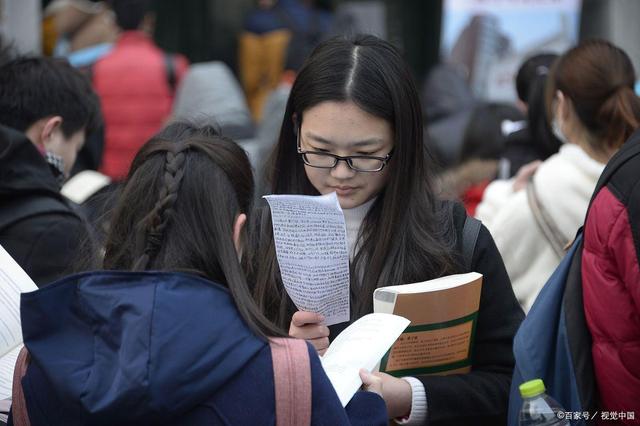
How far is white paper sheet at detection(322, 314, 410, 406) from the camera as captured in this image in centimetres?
225

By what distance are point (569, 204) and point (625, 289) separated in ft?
3.73

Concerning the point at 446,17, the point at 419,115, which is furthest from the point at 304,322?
the point at 446,17

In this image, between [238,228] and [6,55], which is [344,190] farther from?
[6,55]

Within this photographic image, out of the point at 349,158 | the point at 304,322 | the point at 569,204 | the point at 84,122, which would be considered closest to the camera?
the point at 304,322

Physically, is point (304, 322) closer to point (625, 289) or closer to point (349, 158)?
point (349, 158)

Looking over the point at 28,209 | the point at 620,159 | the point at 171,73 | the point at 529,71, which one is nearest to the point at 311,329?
the point at 620,159

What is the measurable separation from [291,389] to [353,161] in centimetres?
85

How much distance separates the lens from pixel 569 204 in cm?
356

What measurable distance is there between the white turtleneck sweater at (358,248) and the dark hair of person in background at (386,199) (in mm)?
19

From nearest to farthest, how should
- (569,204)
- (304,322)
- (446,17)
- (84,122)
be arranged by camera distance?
(304,322), (569,204), (84,122), (446,17)

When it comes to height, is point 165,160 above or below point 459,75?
above

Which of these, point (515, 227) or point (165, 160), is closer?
point (165, 160)

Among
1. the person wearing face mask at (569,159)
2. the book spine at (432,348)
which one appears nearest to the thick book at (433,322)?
the book spine at (432,348)

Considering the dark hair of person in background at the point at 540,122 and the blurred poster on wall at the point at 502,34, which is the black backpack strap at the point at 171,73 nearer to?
the blurred poster on wall at the point at 502,34
